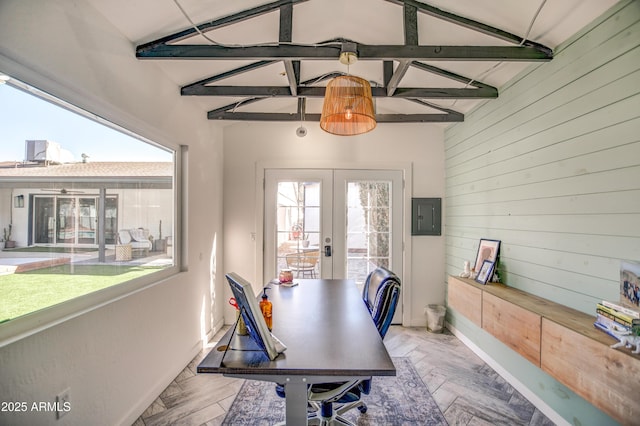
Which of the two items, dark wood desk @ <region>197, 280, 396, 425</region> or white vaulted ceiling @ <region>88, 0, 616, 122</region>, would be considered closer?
dark wood desk @ <region>197, 280, 396, 425</region>

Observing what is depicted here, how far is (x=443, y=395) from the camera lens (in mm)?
2510

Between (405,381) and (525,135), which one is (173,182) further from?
(525,135)

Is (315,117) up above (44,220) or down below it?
above

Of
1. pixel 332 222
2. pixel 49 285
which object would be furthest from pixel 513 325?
pixel 49 285

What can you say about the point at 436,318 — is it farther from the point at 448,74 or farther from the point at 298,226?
the point at 448,74

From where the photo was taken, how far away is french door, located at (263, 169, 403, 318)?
4141 millimetres

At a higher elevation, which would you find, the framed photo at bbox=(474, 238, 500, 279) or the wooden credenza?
the framed photo at bbox=(474, 238, 500, 279)

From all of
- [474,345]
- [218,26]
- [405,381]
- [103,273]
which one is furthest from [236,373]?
[474,345]

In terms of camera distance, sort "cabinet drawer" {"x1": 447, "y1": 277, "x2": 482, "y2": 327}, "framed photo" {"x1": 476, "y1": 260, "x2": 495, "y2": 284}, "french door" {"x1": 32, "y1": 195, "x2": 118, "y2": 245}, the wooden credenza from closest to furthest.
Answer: the wooden credenza → "french door" {"x1": 32, "y1": 195, "x2": 118, "y2": 245} → "cabinet drawer" {"x1": 447, "y1": 277, "x2": 482, "y2": 327} → "framed photo" {"x1": 476, "y1": 260, "x2": 495, "y2": 284}

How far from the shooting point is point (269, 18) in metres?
2.31

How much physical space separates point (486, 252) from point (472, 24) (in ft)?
6.53

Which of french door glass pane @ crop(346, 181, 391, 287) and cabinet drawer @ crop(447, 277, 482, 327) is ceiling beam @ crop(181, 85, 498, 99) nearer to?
french door glass pane @ crop(346, 181, 391, 287)

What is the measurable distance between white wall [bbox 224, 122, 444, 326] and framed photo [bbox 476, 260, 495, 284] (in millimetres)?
1138

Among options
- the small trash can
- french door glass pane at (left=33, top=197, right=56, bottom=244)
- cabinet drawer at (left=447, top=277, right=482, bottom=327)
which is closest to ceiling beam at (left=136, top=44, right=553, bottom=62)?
french door glass pane at (left=33, top=197, right=56, bottom=244)
